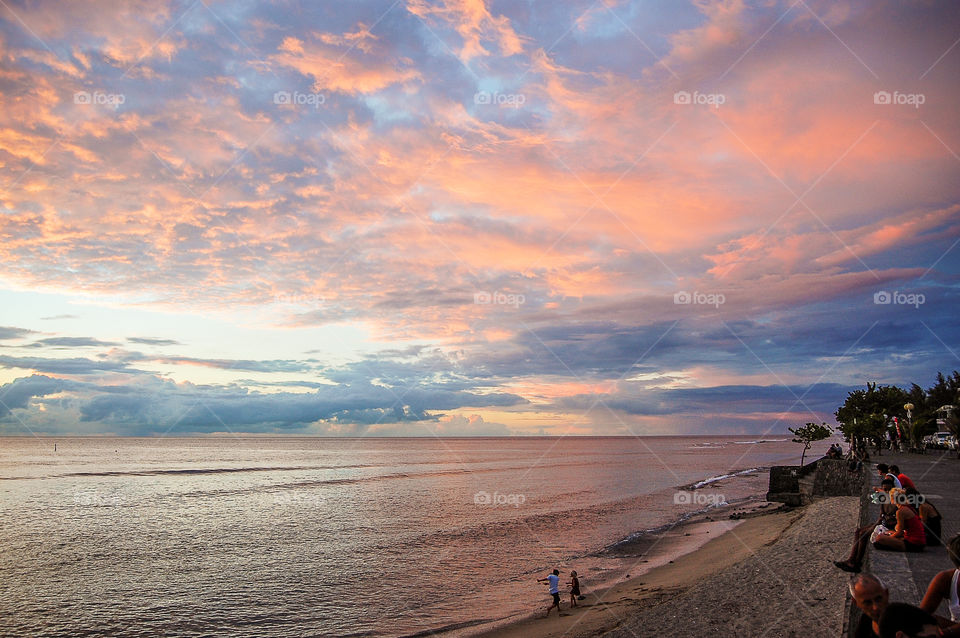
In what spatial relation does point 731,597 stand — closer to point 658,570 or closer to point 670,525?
point 658,570

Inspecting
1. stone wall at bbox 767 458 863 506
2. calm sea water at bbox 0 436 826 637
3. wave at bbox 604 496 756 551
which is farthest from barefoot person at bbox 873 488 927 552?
stone wall at bbox 767 458 863 506

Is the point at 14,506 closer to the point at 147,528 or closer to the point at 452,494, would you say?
the point at 147,528

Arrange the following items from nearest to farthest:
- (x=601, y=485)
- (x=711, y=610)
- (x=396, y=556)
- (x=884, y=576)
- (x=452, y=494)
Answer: (x=884, y=576) → (x=711, y=610) → (x=396, y=556) → (x=452, y=494) → (x=601, y=485)

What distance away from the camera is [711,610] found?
1600 centimetres

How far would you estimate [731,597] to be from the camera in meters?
16.8

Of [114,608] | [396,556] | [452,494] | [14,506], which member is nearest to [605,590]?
[396,556]

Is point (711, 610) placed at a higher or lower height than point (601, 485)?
higher

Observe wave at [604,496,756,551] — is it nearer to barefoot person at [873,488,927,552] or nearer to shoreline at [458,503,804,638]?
shoreline at [458,503,804,638]

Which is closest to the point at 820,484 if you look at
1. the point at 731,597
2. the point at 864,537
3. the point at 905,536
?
the point at 731,597

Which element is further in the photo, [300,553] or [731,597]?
[300,553]

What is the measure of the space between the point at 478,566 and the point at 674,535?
14414 mm

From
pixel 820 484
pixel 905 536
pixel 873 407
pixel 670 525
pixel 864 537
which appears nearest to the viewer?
pixel 905 536

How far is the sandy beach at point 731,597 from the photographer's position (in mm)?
13906

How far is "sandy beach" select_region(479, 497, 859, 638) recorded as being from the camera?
547 inches
